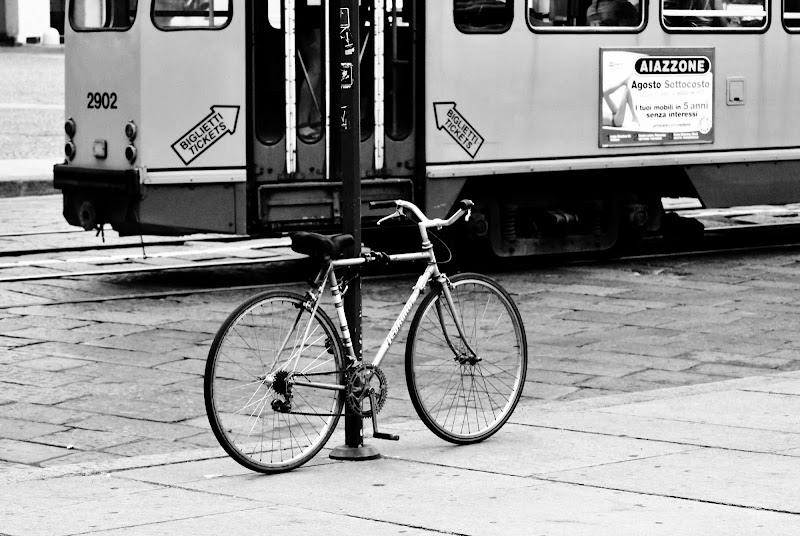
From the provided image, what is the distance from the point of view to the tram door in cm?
1077

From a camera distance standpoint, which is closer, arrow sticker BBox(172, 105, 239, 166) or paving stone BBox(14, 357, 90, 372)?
paving stone BBox(14, 357, 90, 372)

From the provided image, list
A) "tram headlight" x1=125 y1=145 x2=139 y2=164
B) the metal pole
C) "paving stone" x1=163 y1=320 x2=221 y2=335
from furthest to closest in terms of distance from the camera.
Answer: "tram headlight" x1=125 y1=145 x2=139 y2=164 < "paving stone" x1=163 y1=320 x2=221 y2=335 < the metal pole

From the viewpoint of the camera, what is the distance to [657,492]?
534 cm

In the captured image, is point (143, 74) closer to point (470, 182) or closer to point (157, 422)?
point (470, 182)

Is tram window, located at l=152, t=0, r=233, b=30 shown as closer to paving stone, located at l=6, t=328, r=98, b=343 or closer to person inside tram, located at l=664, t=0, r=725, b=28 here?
paving stone, located at l=6, t=328, r=98, b=343

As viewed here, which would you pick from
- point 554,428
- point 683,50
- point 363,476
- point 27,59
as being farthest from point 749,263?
point 27,59

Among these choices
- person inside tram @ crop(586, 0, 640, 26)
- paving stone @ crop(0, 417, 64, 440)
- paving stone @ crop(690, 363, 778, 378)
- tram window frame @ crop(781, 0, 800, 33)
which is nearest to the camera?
paving stone @ crop(0, 417, 64, 440)

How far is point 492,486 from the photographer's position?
552 cm

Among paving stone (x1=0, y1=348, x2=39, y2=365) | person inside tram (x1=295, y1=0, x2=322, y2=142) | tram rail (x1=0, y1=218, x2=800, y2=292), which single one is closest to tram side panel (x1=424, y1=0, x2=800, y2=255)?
tram rail (x1=0, y1=218, x2=800, y2=292)

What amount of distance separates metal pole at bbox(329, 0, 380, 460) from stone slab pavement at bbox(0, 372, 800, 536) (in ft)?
0.37

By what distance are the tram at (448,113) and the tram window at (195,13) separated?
0.04 ft

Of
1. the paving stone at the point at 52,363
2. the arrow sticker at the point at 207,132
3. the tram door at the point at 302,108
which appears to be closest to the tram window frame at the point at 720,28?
the tram door at the point at 302,108

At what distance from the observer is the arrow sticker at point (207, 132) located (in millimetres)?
10562

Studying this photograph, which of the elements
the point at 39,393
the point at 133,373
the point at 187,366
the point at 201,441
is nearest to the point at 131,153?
the point at 187,366
